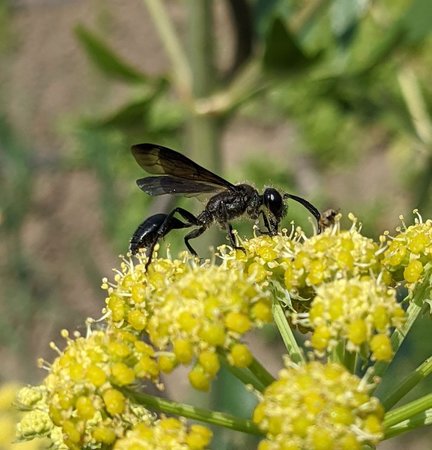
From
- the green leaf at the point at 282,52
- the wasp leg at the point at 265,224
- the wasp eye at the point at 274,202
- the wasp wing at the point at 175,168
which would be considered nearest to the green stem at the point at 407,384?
the wasp leg at the point at 265,224

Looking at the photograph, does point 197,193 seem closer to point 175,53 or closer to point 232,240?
point 232,240

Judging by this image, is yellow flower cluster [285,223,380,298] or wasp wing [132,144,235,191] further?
wasp wing [132,144,235,191]

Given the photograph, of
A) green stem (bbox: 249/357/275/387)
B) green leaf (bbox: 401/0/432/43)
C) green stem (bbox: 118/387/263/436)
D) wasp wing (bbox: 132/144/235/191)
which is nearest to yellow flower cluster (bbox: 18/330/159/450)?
green stem (bbox: 118/387/263/436)

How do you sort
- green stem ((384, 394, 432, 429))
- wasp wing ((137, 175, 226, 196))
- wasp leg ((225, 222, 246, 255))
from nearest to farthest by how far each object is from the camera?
green stem ((384, 394, 432, 429)), wasp leg ((225, 222, 246, 255)), wasp wing ((137, 175, 226, 196))

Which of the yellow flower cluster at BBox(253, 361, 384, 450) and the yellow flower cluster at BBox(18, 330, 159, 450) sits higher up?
the yellow flower cluster at BBox(18, 330, 159, 450)

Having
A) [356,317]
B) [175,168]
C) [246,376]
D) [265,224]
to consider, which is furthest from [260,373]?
[175,168]

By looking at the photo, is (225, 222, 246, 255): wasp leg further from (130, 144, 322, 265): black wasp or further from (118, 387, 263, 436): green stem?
(118, 387, 263, 436): green stem
